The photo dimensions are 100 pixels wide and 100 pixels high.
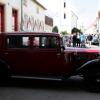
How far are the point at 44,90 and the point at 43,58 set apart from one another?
943 millimetres

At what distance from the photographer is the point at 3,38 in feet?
39.2

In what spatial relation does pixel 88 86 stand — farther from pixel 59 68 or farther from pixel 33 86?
pixel 33 86

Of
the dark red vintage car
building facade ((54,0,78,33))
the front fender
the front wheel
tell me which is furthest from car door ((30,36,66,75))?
building facade ((54,0,78,33))

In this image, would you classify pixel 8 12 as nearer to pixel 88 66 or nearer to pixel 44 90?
pixel 44 90

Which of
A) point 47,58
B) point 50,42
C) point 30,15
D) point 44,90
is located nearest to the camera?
point 44,90

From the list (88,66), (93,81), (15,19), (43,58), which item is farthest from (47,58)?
(15,19)

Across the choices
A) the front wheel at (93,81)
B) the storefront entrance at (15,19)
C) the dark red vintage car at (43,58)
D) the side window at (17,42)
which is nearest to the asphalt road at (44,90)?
the front wheel at (93,81)

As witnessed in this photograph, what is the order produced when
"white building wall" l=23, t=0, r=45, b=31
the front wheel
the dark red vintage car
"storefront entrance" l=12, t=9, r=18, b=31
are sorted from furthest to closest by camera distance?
"white building wall" l=23, t=0, r=45, b=31 → "storefront entrance" l=12, t=9, r=18, b=31 → the dark red vintage car → the front wheel

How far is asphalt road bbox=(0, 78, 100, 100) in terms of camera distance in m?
10.3

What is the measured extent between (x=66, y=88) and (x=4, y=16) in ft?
52.8

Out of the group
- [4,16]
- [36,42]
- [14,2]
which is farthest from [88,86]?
[14,2]

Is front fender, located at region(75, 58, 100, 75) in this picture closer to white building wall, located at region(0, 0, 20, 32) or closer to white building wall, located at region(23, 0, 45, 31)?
white building wall, located at region(0, 0, 20, 32)

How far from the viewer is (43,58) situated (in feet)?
38.1

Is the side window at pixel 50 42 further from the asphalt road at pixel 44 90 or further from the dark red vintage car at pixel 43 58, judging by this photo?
the asphalt road at pixel 44 90
